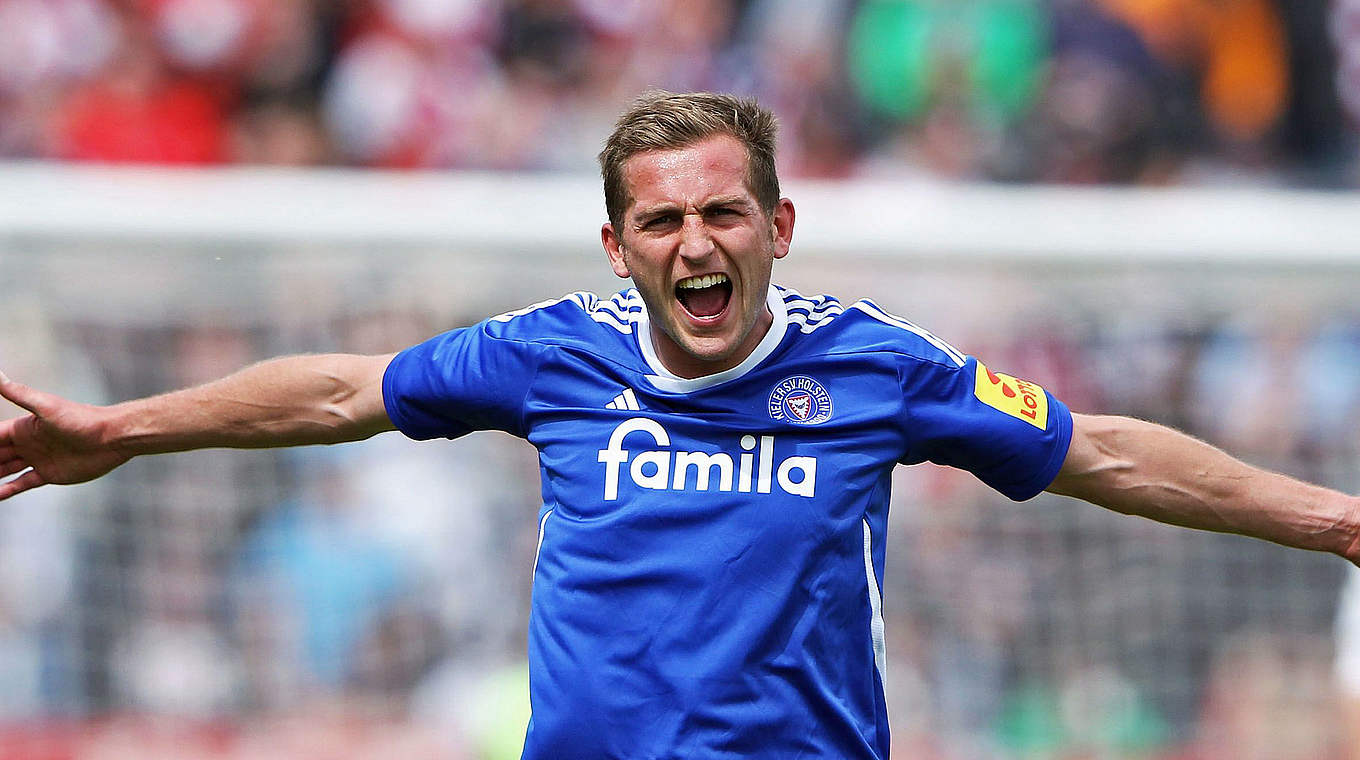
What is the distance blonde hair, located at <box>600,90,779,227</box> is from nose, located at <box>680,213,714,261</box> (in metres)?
0.14

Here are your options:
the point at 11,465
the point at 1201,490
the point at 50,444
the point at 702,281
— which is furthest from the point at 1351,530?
the point at 11,465

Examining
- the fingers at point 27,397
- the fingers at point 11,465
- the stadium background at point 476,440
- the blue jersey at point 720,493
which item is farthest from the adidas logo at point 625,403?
the stadium background at point 476,440

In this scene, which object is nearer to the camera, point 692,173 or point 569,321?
point 692,173

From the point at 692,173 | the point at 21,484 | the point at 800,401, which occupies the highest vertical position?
the point at 692,173

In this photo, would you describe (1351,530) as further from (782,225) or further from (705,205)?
(705,205)

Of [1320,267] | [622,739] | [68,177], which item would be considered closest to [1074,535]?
[1320,267]

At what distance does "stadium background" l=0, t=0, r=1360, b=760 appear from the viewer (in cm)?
757

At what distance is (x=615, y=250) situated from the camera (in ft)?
12.7

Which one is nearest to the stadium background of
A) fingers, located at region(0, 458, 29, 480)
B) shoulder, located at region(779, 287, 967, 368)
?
fingers, located at region(0, 458, 29, 480)

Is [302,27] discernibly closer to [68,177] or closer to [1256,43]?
[68,177]

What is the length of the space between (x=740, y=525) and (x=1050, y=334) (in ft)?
15.5

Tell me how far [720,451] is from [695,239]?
0.43 metres

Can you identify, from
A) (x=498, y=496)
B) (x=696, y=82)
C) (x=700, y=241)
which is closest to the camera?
(x=700, y=241)

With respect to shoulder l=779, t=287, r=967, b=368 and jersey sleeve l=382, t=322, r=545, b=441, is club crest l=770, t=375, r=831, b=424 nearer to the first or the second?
shoulder l=779, t=287, r=967, b=368
